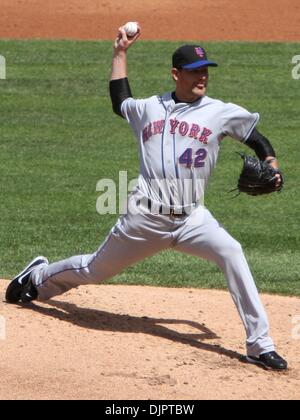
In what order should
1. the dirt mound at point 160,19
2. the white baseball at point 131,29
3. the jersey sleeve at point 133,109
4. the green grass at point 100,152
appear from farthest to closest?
the dirt mound at point 160,19, the green grass at point 100,152, the white baseball at point 131,29, the jersey sleeve at point 133,109

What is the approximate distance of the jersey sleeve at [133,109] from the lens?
669 centimetres

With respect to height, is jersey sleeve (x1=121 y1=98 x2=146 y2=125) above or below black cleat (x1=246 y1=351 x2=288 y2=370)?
above

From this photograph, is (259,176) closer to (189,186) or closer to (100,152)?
(189,186)

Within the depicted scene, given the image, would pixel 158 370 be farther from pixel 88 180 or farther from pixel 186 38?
pixel 186 38

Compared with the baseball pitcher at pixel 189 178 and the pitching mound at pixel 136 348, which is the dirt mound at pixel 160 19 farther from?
the baseball pitcher at pixel 189 178

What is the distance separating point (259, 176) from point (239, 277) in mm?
589

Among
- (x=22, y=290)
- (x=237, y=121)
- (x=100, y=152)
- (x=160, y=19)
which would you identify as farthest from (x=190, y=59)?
(x=160, y=19)

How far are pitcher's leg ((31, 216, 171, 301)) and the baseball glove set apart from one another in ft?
1.91

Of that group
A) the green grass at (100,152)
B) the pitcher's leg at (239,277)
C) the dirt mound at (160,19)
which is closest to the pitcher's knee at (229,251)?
the pitcher's leg at (239,277)

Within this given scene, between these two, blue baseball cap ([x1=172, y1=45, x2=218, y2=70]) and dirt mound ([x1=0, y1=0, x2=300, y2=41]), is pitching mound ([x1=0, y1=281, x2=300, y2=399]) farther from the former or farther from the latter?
dirt mound ([x1=0, y1=0, x2=300, y2=41])

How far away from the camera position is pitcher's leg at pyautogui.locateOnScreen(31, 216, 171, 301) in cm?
669

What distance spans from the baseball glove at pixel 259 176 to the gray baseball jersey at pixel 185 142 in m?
0.18

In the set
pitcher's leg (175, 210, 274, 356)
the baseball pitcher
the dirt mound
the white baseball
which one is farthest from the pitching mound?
the dirt mound

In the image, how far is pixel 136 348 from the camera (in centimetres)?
671
